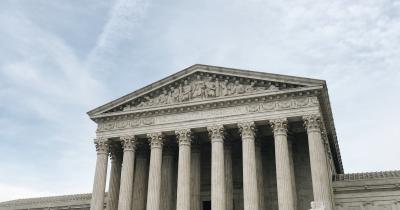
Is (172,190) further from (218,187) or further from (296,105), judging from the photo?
(296,105)

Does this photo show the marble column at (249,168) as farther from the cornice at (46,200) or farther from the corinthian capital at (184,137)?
the cornice at (46,200)

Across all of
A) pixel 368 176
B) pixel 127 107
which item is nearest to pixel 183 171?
Answer: pixel 127 107

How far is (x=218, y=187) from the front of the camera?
2802 centimetres

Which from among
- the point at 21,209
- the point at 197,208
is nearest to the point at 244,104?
the point at 197,208

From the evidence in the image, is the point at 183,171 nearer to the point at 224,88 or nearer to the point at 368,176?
the point at 224,88

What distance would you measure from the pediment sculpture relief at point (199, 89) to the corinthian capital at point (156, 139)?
7.72ft

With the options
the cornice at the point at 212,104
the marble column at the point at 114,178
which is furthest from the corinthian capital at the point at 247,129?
the marble column at the point at 114,178

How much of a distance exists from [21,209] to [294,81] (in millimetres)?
31123

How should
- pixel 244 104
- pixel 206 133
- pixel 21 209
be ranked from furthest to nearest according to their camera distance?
pixel 21 209, pixel 206 133, pixel 244 104

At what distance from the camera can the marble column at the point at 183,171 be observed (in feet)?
93.8

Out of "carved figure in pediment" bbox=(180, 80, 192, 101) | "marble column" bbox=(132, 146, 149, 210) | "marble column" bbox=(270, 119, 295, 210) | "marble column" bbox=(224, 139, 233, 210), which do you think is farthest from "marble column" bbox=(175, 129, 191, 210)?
"marble column" bbox=(270, 119, 295, 210)

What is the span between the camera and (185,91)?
31.8m

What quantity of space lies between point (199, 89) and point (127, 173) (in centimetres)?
789

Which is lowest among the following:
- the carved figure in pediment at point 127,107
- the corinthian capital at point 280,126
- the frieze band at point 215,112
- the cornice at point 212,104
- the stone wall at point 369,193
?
the stone wall at point 369,193
